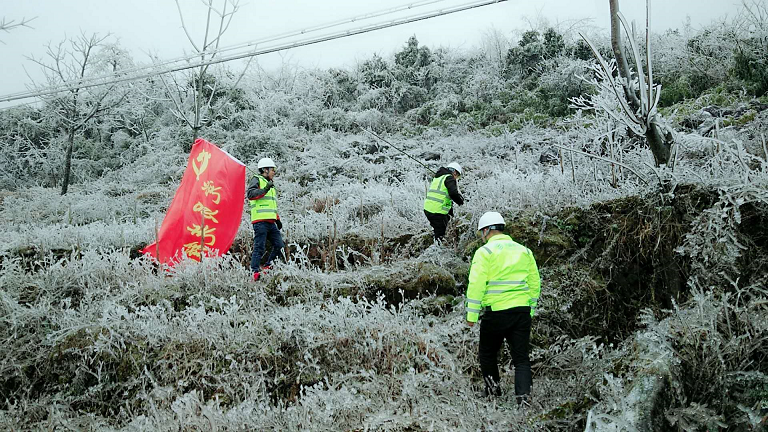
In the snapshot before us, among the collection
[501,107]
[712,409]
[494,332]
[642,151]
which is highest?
[501,107]

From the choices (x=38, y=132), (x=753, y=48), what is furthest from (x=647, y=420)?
(x=38, y=132)

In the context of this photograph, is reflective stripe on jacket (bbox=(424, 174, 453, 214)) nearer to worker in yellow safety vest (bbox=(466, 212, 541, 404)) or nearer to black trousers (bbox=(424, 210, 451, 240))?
black trousers (bbox=(424, 210, 451, 240))

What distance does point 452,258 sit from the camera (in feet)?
21.1

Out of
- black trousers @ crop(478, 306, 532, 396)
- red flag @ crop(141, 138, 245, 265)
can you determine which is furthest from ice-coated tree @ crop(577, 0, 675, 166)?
red flag @ crop(141, 138, 245, 265)

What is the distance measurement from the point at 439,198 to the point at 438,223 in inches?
14.6

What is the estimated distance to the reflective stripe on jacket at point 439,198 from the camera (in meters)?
6.67

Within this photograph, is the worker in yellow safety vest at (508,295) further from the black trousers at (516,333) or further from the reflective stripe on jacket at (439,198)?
the reflective stripe on jacket at (439,198)

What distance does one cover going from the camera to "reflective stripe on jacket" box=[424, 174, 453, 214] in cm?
667

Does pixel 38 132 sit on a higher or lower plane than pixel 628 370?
higher

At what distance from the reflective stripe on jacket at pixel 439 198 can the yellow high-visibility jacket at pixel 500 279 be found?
2691 millimetres

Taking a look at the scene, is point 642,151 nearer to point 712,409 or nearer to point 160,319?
point 712,409

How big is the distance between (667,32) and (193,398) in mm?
21565

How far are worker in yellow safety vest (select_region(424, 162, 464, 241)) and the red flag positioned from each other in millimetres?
3000

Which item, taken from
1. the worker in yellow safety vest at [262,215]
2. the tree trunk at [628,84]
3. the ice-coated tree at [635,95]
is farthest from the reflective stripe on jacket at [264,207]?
the tree trunk at [628,84]
